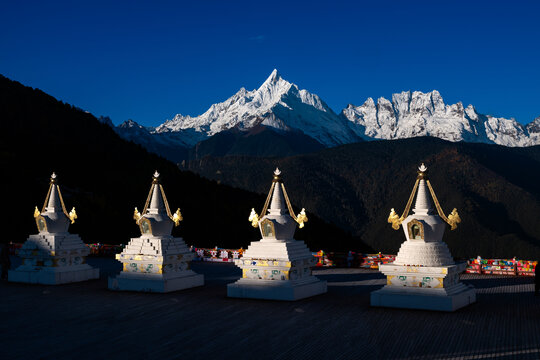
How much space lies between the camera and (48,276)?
23703mm

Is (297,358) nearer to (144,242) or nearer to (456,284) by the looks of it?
(456,284)

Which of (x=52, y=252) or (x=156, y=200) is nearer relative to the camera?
(x=156, y=200)

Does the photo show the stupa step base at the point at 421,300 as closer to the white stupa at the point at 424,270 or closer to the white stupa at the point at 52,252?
the white stupa at the point at 424,270

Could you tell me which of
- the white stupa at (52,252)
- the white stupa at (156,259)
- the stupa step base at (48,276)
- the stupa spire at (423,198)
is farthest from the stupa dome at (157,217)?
the stupa spire at (423,198)

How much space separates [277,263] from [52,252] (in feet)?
33.1

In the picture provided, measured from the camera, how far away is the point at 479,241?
11406cm

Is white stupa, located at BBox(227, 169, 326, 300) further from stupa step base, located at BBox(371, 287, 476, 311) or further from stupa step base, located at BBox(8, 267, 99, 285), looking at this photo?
stupa step base, located at BBox(8, 267, 99, 285)

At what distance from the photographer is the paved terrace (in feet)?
40.6

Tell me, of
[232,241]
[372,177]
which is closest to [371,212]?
[372,177]

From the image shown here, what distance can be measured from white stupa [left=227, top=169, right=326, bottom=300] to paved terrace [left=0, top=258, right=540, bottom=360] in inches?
18.7

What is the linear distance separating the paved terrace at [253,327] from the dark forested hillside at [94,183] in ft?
105

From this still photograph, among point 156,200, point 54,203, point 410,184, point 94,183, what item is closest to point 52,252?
point 54,203

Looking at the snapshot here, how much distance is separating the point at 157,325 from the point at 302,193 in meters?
137

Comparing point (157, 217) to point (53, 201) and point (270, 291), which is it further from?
point (270, 291)
